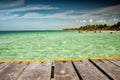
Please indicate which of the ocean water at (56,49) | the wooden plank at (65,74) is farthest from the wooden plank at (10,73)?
the ocean water at (56,49)

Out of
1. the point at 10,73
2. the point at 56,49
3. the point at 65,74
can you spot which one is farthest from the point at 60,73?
the point at 56,49

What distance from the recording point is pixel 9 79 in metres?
1.90

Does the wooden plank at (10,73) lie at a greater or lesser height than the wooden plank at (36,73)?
greater

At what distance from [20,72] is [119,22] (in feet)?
362

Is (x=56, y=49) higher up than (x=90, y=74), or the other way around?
(x=90, y=74)

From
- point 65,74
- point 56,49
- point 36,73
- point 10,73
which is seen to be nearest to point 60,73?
point 65,74

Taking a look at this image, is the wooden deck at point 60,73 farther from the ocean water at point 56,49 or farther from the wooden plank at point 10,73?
the ocean water at point 56,49

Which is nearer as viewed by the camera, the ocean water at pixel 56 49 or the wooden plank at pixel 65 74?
the wooden plank at pixel 65 74

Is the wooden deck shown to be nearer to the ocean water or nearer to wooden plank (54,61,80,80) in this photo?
wooden plank (54,61,80,80)

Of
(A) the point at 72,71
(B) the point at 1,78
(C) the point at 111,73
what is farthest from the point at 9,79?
(C) the point at 111,73

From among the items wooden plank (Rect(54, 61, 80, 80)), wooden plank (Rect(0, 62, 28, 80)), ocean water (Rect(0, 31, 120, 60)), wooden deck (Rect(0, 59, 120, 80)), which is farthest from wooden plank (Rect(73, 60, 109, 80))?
ocean water (Rect(0, 31, 120, 60))

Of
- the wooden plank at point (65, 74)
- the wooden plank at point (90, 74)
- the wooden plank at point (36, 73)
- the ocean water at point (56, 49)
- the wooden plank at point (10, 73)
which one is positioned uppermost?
the wooden plank at point (10, 73)

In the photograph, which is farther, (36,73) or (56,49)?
(56,49)

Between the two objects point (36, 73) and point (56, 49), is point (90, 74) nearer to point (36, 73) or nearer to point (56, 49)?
point (36, 73)
